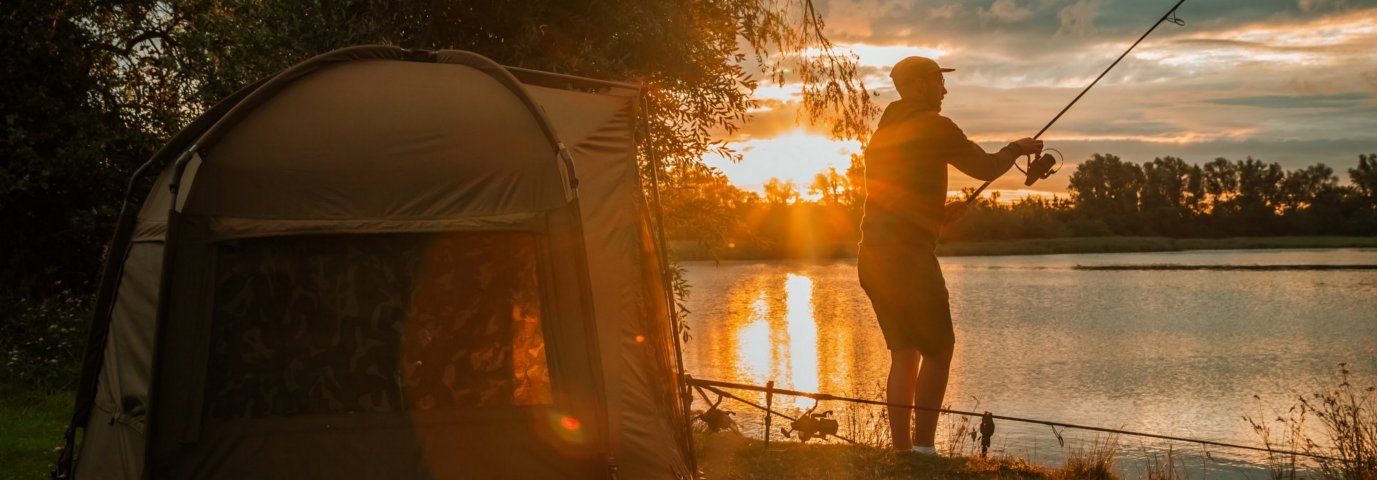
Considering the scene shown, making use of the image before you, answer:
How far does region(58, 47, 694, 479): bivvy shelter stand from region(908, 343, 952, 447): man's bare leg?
1.39 metres

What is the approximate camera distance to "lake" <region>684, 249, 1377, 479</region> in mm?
12703

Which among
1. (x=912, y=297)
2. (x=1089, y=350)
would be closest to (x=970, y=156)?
(x=912, y=297)

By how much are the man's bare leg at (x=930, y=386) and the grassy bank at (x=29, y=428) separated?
4.73 metres

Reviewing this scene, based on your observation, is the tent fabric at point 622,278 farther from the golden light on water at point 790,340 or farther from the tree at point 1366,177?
the tree at point 1366,177

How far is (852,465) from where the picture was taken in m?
5.80

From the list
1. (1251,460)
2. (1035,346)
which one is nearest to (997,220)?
(1035,346)

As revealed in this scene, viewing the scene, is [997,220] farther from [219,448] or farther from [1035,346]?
[219,448]

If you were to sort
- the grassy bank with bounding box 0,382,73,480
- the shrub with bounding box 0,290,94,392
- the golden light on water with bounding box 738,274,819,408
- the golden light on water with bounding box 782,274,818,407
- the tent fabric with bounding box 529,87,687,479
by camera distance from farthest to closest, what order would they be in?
the golden light on water with bounding box 738,274,819,408 < the golden light on water with bounding box 782,274,818,407 < the shrub with bounding box 0,290,94,392 < the grassy bank with bounding box 0,382,73,480 < the tent fabric with bounding box 529,87,687,479

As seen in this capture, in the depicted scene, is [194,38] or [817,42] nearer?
[817,42]

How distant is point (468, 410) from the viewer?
4.59 meters

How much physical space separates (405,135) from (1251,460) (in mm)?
9409

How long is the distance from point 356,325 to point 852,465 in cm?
266

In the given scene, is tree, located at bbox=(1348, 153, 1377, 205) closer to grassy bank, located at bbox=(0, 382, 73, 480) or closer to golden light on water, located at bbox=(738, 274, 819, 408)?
golden light on water, located at bbox=(738, 274, 819, 408)

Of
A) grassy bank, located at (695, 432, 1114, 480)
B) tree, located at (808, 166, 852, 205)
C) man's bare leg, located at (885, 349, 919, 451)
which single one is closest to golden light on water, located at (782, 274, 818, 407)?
tree, located at (808, 166, 852, 205)
